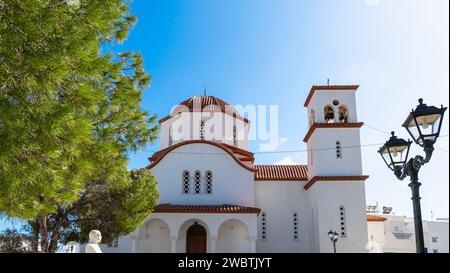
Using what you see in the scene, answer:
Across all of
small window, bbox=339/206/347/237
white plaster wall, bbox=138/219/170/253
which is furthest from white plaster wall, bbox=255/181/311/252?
white plaster wall, bbox=138/219/170/253

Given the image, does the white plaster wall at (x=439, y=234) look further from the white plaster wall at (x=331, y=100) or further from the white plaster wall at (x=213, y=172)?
the white plaster wall at (x=213, y=172)

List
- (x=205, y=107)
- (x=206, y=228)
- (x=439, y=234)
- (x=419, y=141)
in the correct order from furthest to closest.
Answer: (x=439, y=234) → (x=205, y=107) → (x=206, y=228) → (x=419, y=141)

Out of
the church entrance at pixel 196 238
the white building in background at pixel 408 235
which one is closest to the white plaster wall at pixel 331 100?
the church entrance at pixel 196 238

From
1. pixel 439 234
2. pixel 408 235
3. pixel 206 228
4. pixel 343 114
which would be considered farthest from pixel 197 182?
pixel 439 234

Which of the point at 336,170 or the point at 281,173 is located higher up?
the point at 281,173

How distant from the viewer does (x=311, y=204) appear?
22328 millimetres

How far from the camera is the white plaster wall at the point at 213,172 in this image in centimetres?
2195

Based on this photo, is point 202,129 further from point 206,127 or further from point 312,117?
point 312,117

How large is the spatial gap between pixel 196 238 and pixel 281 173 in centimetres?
596

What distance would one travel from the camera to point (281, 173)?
79.1ft
